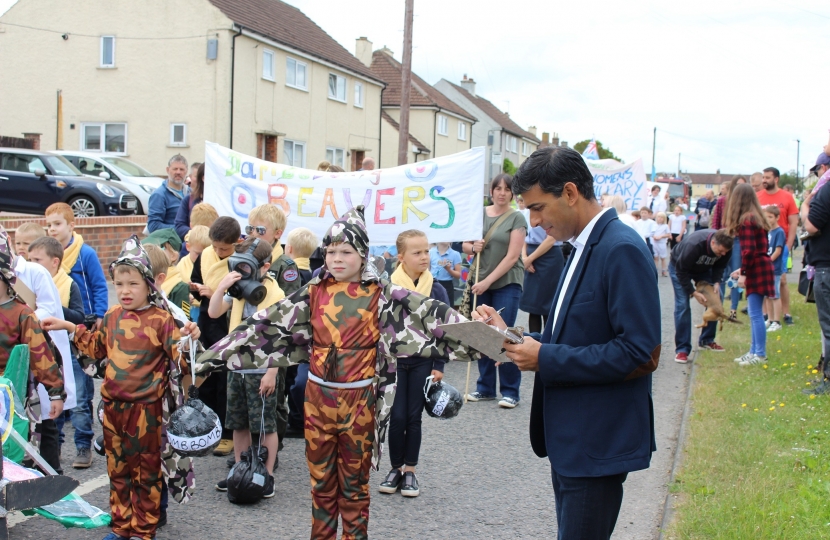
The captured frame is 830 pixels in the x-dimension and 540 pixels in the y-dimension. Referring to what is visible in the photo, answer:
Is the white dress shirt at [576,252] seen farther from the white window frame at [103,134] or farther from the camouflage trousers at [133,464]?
the white window frame at [103,134]

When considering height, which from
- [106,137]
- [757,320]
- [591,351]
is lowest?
[757,320]

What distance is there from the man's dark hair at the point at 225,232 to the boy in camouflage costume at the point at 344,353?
1537mm

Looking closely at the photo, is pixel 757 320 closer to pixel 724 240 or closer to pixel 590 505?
pixel 724 240

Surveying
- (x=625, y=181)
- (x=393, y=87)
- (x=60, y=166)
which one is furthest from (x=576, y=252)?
(x=393, y=87)

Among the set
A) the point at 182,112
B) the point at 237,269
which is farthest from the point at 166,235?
the point at 182,112

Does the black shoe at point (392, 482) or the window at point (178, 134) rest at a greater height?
the window at point (178, 134)

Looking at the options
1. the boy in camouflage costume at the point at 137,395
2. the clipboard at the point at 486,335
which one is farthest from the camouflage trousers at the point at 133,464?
the clipboard at the point at 486,335

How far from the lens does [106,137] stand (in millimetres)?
26797

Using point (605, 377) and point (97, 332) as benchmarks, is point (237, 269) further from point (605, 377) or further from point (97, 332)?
point (605, 377)

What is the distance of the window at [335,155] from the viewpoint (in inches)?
1281

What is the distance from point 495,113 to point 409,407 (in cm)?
6054

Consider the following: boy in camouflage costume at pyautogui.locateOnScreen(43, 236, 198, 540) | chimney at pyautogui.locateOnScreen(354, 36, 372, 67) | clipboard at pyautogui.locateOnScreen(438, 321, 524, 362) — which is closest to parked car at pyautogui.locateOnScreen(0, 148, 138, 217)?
boy in camouflage costume at pyautogui.locateOnScreen(43, 236, 198, 540)

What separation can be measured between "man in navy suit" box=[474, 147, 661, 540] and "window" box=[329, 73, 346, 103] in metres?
30.6

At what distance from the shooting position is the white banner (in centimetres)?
1619
